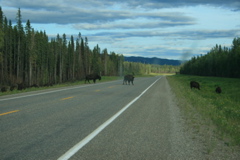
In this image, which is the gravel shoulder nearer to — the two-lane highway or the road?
the road

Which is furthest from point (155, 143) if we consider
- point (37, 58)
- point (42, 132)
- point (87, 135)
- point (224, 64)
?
point (224, 64)

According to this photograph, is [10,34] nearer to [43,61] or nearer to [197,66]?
[43,61]

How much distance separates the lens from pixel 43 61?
85938 mm

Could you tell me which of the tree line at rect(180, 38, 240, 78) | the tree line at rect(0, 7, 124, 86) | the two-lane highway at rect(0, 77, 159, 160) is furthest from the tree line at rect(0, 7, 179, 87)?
the tree line at rect(180, 38, 240, 78)

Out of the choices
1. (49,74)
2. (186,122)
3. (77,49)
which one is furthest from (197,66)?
(186,122)

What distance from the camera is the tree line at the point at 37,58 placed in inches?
2648

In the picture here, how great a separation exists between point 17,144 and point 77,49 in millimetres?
111436

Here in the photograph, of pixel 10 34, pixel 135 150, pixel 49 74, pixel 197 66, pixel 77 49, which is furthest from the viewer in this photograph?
pixel 197 66

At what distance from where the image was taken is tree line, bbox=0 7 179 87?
67250 millimetres

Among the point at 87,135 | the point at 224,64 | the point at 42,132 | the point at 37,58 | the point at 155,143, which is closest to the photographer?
the point at 155,143

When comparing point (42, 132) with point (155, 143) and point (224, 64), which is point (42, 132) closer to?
point (155, 143)

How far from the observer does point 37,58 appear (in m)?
79.9

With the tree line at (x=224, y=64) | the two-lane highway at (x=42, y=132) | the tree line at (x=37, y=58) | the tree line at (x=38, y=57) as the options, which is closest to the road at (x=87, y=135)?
the two-lane highway at (x=42, y=132)

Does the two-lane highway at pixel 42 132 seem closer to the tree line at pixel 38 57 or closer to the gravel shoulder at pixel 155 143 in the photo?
the gravel shoulder at pixel 155 143
